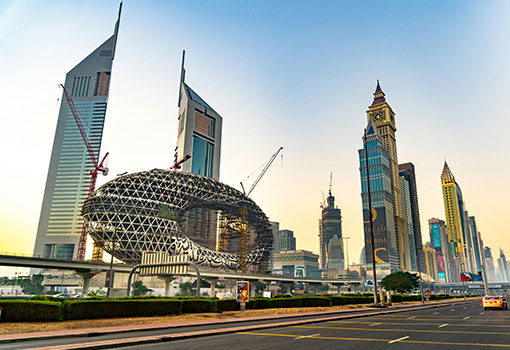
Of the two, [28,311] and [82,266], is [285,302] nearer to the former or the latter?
[28,311]

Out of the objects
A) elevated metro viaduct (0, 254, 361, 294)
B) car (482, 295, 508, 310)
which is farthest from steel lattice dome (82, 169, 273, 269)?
car (482, 295, 508, 310)

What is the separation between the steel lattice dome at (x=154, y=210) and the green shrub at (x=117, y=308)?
9096cm

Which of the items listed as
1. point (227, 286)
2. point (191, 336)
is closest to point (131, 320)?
point (191, 336)

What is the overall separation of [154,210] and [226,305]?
9953 cm

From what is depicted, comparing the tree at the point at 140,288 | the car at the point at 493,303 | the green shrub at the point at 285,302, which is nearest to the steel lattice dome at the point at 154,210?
the tree at the point at 140,288

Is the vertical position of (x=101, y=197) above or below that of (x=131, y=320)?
above

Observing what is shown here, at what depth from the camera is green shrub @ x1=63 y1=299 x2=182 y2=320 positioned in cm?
2380

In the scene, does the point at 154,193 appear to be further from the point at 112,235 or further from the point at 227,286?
the point at 227,286

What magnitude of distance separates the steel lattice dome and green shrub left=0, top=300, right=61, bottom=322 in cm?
9412

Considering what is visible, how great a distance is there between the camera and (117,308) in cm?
2595

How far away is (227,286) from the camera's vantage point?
171m

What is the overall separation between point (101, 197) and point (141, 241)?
66.0 feet

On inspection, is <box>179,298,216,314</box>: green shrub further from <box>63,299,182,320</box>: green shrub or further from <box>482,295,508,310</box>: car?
<box>482,295,508,310</box>: car

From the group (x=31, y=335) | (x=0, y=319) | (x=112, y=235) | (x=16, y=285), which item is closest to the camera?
(x=31, y=335)
